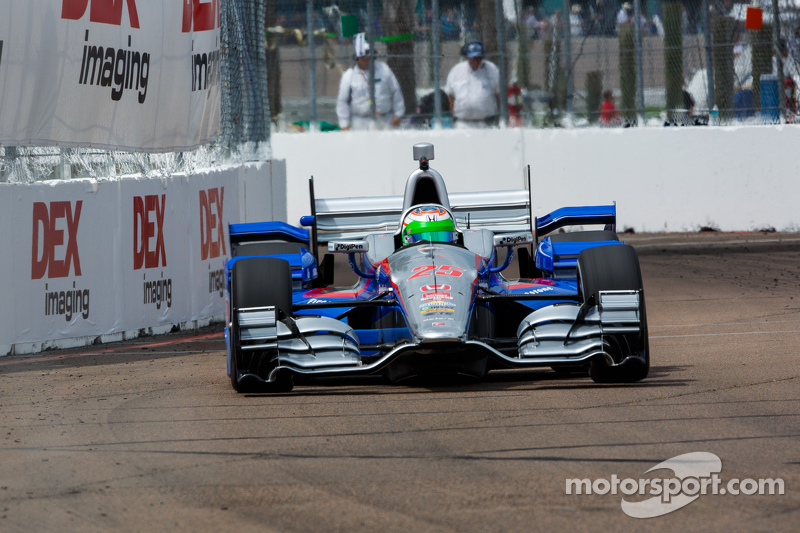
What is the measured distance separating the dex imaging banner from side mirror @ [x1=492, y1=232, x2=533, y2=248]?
149 inches

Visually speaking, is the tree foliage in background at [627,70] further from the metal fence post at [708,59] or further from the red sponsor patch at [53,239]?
the red sponsor patch at [53,239]

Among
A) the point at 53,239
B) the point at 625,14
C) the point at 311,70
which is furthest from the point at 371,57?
the point at 53,239

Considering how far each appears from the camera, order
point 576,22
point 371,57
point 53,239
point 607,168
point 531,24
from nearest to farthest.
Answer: point 53,239
point 607,168
point 576,22
point 531,24
point 371,57

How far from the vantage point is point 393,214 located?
9.22 metres

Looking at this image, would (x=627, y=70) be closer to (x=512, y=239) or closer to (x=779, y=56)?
(x=779, y=56)

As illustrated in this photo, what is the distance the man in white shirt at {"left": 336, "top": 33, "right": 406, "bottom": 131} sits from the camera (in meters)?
20.8

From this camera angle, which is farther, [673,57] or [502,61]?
[502,61]

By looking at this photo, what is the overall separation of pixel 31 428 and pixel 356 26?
15414 millimetres

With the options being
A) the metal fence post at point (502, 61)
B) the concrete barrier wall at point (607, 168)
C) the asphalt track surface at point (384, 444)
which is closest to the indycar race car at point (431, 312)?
the asphalt track surface at point (384, 444)

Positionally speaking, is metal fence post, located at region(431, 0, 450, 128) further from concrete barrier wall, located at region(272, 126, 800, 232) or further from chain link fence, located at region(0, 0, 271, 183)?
chain link fence, located at region(0, 0, 271, 183)

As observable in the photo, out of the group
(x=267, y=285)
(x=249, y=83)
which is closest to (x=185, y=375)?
(x=267, y=285)

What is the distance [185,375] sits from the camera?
28.2 feet

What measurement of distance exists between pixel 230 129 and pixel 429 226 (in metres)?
5.15

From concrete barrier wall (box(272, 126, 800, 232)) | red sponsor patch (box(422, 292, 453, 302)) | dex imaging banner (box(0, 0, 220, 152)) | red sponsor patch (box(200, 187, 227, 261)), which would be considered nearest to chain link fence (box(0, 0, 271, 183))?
dex imaging banner (box(0, 0, 220, 152))
